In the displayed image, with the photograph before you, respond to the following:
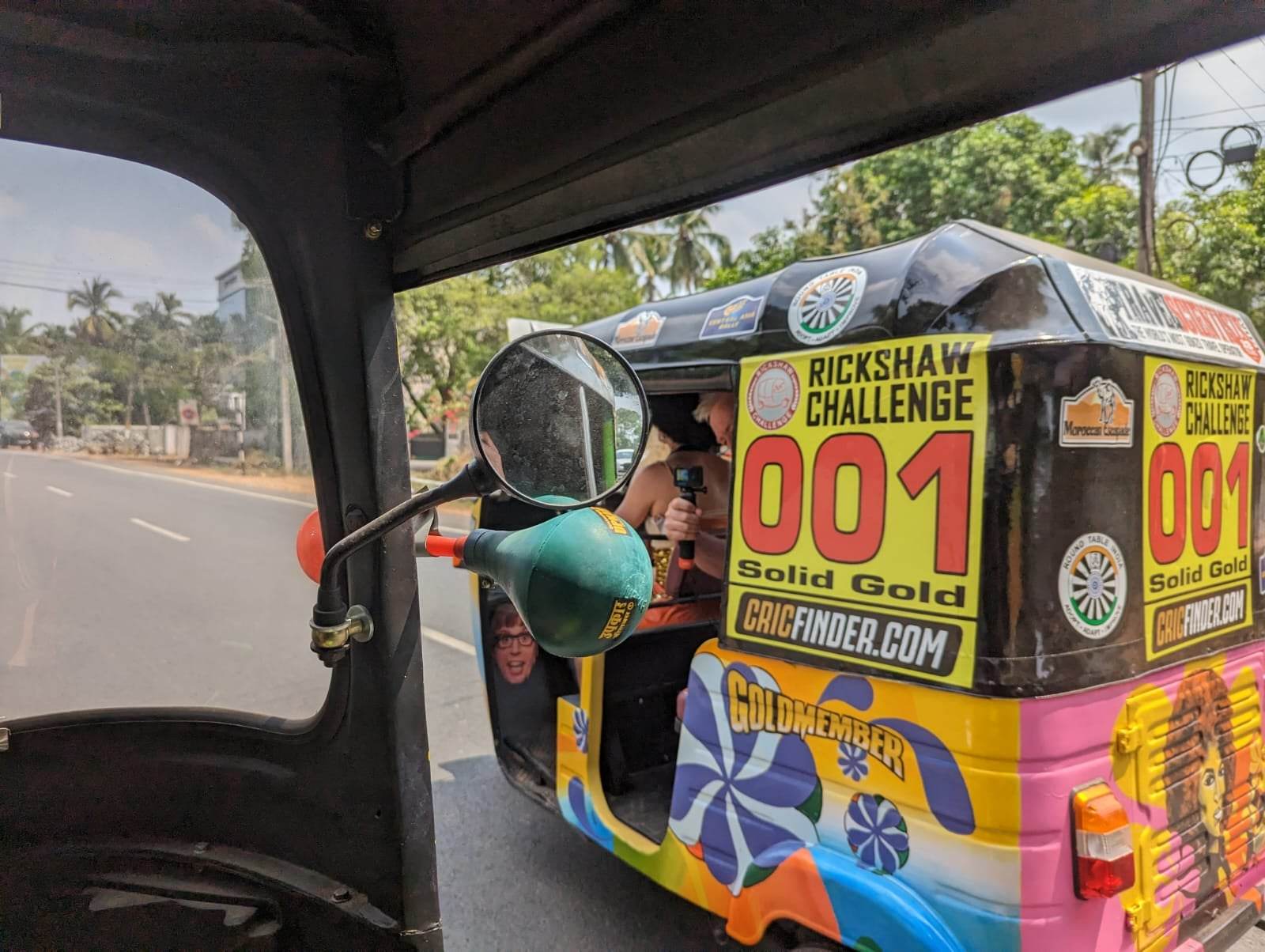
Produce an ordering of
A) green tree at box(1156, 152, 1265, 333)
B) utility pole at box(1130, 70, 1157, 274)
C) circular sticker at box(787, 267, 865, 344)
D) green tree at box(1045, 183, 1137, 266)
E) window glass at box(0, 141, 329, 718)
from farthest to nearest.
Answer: green tree at box(1045, 183, 1137, 266) → utility pole at box(1130, 70, 1157, 274) → green tree at box(1156, 152, 1265, 333) → circular sticker at box(787, 267, 865, 344) → window glass at box(0, 141, 329, 718)

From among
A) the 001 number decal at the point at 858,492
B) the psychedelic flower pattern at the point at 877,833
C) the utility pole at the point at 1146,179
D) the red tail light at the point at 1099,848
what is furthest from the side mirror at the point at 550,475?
the utility pole at the point at 1146,179

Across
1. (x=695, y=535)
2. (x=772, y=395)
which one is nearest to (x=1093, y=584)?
(x=772, y=395)

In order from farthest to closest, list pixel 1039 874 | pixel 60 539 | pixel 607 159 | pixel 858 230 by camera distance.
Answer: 1. pixel 858 230
2. pixel 1039 874
3. pixel 60 539
4. pixel 607 159

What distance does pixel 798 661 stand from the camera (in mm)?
2496

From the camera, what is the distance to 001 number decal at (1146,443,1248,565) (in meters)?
2.36

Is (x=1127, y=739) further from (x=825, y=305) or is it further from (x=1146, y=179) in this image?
(x=1146, y=179)

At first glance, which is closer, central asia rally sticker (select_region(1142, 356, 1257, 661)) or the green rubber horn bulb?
the green rubber horn bulb

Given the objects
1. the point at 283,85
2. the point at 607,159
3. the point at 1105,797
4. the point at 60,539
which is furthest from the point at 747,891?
the point at 283,85

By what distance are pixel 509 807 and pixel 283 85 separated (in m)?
4.10

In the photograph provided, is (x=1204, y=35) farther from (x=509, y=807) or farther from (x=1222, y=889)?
(x=509, y=807)

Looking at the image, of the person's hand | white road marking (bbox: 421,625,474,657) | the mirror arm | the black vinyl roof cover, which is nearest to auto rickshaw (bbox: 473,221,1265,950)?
the person's hand

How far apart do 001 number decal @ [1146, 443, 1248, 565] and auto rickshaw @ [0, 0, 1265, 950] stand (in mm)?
35

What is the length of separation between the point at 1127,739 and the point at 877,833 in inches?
28.5

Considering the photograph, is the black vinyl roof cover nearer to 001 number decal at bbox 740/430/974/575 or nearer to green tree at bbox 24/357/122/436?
green tree at bbox 24/357/122/436
